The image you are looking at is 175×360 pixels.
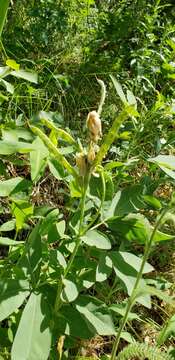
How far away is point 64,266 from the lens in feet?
3.93

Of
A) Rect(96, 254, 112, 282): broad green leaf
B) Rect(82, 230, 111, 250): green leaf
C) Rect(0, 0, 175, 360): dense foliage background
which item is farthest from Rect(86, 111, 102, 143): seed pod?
Rect(96, 254, 112, 282): broad green leaf

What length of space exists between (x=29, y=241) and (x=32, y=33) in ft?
5.42

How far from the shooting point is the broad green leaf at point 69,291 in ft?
3.72

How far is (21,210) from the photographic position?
1.33 m

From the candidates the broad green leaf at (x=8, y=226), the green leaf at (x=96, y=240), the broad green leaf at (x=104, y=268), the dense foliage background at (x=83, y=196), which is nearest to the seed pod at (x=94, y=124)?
the dense foliage background at (x=83, y=196)

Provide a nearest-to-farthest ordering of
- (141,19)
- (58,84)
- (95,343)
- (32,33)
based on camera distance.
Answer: (95,343) → (58,84) → (32,33) → (141,19)

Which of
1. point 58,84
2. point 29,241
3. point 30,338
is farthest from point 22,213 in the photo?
point 58,84

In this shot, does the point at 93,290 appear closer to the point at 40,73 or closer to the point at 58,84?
the point at 58,84

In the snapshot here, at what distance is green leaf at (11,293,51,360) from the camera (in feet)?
3.51

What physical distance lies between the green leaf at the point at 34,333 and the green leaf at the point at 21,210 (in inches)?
9.4

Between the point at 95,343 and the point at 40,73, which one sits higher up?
the point at 40,73

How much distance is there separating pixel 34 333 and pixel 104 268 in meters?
0.24

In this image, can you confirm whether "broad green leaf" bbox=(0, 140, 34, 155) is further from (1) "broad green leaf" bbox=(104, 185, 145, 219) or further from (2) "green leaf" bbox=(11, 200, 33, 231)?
(1) "broad green leaf" bbox=(104, 185, 145, 219)

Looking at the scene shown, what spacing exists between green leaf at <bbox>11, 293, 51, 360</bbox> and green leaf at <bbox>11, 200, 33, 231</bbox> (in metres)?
0.24
